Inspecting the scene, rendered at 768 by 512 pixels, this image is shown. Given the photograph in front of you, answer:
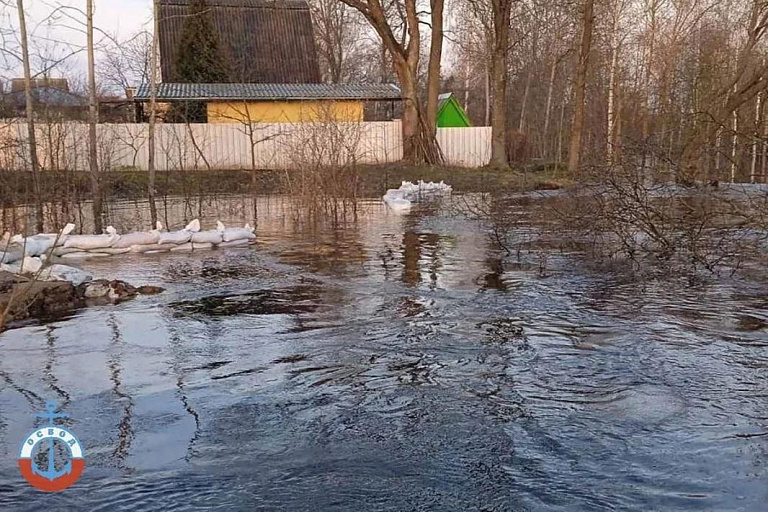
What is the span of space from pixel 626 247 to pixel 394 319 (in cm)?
476

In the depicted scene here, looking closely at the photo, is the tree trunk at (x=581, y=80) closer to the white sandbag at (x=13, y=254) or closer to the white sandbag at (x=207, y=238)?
the white sandbag at (x=207, y=238)

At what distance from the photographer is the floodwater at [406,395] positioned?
4371 millimetres

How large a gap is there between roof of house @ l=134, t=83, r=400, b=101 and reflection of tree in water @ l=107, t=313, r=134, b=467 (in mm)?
22044

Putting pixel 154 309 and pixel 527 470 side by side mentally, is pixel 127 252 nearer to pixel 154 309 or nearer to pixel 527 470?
pixel 154 309

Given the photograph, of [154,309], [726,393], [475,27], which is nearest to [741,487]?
[726,393]

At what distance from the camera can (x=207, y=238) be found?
→ 43.7 ft

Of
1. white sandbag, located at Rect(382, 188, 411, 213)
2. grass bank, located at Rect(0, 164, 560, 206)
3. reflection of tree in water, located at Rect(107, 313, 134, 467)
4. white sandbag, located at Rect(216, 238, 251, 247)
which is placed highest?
grass bank, located at Rect(0, 164, 560, 206)

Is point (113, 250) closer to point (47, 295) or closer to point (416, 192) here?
point (47, 295)

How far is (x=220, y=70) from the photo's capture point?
33031 mm

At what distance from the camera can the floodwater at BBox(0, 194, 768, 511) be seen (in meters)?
4.37

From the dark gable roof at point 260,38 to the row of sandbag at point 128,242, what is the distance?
865 inches

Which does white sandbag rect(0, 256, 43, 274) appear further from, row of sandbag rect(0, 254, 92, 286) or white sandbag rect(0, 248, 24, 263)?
white sandbag rect(0, 248, 24, 263)

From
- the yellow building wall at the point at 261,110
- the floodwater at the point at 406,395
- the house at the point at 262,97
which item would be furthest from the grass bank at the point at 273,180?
the floodwater at the point at 406,395

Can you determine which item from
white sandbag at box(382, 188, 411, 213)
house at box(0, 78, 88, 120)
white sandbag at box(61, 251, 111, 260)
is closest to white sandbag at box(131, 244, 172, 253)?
white sandbag at box(61, 251, 111, 260)
